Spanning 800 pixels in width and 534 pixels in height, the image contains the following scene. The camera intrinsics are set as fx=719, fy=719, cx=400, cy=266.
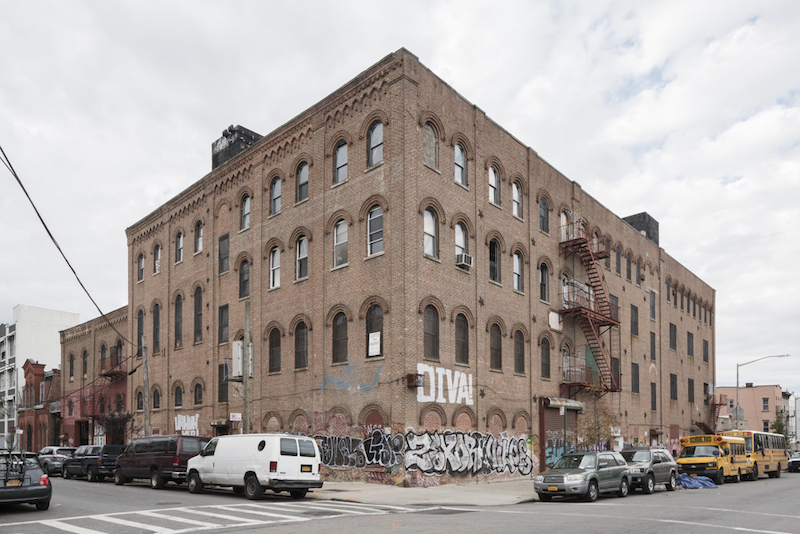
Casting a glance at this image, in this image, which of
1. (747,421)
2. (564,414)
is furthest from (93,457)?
(747,421)

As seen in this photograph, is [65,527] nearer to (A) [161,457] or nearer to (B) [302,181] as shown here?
(A) [161,457]

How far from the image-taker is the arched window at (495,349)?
2892 centimetres

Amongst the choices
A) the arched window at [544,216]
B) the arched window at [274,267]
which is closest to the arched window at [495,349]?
the arched window at [544,216]

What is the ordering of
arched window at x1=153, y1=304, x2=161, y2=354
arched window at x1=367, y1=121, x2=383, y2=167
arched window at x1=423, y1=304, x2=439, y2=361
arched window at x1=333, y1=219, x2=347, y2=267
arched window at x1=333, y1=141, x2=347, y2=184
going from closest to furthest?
arched window at x1=423, y1=304, x2=439, y2=361 < arched window at x1=367, y1=121, x2=383, y2=167 < arched window at x1=333, y1=219, x2=347, y2=267 < arched window at x1=333, y1=141, x2=347, y2=184 < arched window at x1=153, y1=304, x2=161, y2=354

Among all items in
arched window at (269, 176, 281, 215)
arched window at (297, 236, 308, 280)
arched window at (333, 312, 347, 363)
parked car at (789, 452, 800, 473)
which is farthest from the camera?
parked car at (789, 452, 800, 473)

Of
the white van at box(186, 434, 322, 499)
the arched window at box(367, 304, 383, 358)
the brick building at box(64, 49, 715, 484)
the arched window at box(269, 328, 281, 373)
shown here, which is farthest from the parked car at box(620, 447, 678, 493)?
the arched window at box(269, 328, 281, 373)

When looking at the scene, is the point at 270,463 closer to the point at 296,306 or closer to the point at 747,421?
the point at 296,306

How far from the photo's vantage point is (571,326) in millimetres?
35188

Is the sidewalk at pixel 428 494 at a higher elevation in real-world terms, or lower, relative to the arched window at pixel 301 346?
lower

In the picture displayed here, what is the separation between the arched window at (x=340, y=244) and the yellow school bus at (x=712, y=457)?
1660cm

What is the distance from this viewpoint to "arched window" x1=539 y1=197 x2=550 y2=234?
3400 cm

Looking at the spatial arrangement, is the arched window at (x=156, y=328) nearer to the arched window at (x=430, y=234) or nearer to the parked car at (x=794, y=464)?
the arched window at (x=430, y=234)

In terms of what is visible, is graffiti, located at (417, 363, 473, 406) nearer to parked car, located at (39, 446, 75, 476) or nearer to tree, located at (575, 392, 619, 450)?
tree, located at (575, 392, 619, 450)

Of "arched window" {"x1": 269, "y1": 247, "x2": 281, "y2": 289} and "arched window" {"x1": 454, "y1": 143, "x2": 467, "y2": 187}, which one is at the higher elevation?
"arched window" {"x1": 454, "y1": 143, "x2": 467, "y2": 187}
